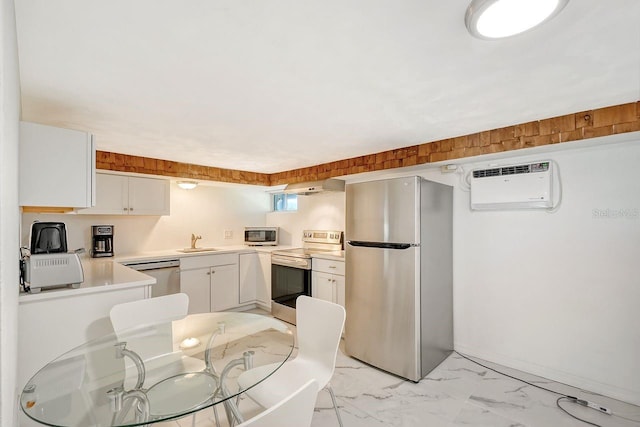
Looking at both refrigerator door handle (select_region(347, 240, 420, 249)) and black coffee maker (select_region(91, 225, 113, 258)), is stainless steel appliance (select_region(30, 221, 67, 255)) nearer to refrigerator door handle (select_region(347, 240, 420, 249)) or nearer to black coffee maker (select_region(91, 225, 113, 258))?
black coffee maker (select_region(91, 225, 113, 258))

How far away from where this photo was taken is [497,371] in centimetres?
272

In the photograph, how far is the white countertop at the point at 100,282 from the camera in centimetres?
181

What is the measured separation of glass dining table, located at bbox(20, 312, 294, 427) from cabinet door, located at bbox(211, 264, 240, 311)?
6.46 ft

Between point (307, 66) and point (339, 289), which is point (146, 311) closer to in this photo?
point (307, 66)

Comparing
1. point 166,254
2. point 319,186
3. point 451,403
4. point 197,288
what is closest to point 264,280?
point 197,288

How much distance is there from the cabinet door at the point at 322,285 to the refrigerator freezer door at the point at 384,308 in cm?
53

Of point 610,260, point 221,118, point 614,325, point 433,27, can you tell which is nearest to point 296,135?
point 221,118

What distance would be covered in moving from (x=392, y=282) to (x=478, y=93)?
1.61 m

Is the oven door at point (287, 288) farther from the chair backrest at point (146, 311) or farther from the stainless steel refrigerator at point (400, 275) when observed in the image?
the chair backrest at point (146, 311)

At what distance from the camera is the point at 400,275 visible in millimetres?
2629

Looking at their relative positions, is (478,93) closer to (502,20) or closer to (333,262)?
(502,20)

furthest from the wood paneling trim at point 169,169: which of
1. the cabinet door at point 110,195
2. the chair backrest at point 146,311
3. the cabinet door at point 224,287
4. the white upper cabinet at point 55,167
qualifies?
Answer: the chair backrest at point 146,311

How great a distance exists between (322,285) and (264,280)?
112 centimetres

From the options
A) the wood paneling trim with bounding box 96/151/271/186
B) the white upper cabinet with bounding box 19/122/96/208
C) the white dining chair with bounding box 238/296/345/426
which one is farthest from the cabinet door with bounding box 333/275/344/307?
the white upper cabinet with bounding box 19/122/96/208
